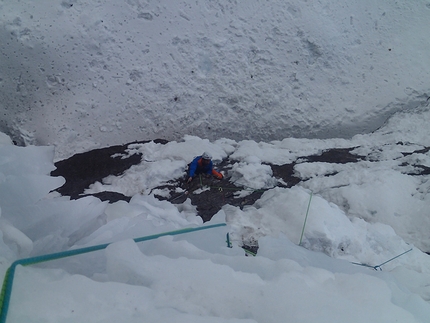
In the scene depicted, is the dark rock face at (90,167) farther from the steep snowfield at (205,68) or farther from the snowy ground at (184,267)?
the snowy ground at (184,267)

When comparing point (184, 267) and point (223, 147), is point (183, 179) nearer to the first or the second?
point (223, 147)

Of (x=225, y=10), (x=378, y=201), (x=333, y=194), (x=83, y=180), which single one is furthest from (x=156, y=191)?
(x=225, y=10)

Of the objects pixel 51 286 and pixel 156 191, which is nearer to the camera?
pixel 51 286

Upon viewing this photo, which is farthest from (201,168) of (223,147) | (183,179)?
(223,147)

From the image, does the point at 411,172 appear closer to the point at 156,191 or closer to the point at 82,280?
the point at 156,191

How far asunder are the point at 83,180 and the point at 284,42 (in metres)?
6.35

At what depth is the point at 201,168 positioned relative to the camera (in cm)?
627

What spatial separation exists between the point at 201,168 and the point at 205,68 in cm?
331

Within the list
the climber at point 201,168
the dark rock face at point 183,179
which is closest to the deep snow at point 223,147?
the dark rock face at point 183,179

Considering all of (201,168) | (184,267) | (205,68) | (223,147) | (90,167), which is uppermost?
(184,267)

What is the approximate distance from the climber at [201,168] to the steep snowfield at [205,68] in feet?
6.90

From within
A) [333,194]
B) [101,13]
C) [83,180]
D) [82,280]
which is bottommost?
[83,180]

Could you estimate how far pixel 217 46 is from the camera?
8438mm

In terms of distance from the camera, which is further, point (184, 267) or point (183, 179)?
point (183, 179)
